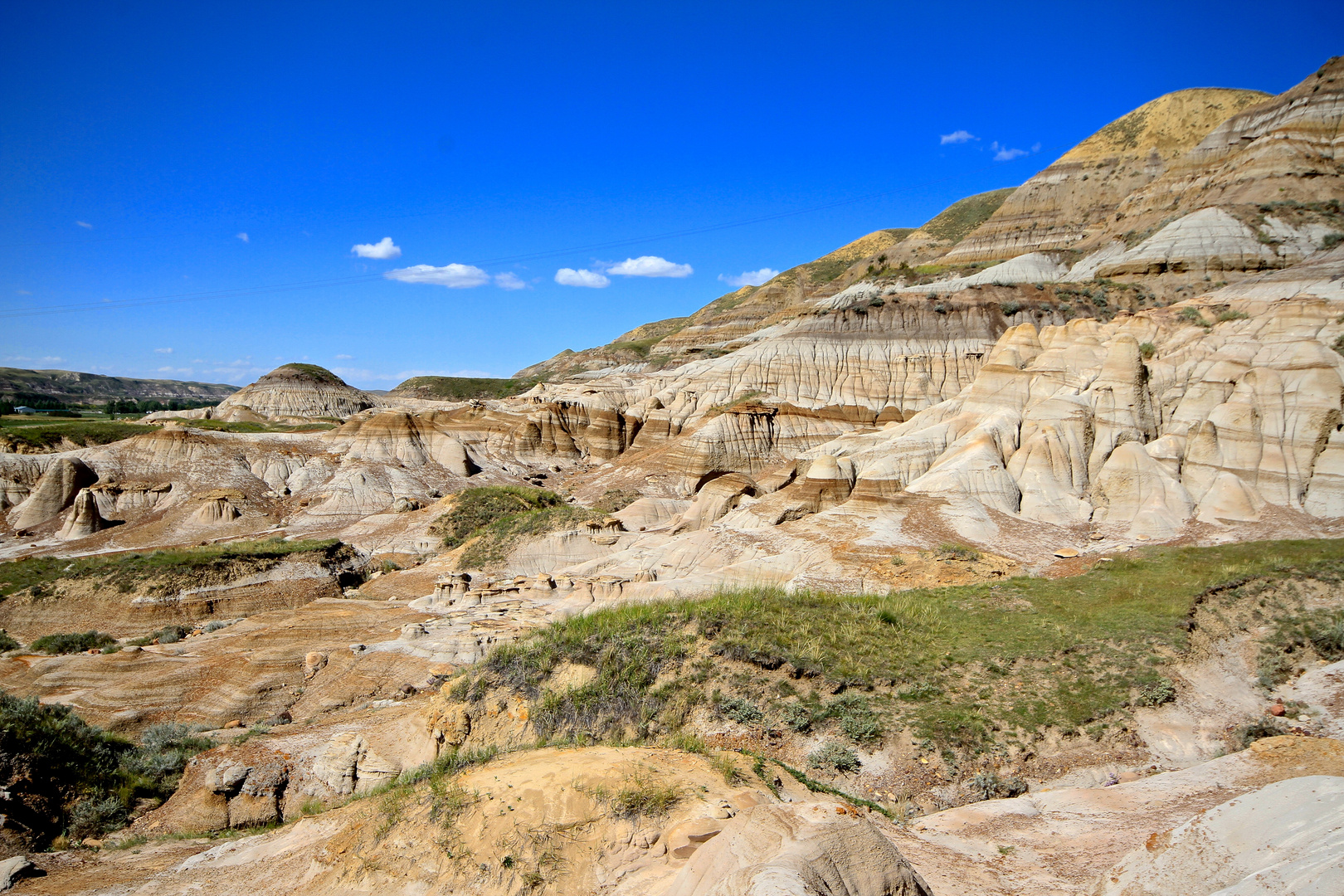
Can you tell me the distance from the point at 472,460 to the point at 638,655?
130ft

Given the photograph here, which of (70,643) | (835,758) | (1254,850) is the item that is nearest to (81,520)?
(70,643)

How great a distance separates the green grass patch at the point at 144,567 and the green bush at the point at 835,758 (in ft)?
85.4

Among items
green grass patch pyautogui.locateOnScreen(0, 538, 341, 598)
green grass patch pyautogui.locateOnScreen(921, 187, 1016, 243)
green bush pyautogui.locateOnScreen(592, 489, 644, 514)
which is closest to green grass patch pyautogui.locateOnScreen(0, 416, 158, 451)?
green grass patch pyautogui.locateOnScreen(0, 538, 341, 598)

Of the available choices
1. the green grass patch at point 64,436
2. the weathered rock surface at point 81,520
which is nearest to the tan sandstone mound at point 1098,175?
the weathered rock surface at point 81,520

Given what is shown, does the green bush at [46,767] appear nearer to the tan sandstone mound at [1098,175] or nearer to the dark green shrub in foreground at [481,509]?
the dark green shrub in foreground at [481,509]

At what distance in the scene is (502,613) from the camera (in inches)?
875

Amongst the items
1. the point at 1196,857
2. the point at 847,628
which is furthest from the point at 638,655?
the point at 1196,857

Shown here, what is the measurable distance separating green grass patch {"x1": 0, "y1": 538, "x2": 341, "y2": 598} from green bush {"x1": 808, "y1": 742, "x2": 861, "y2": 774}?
26030mm

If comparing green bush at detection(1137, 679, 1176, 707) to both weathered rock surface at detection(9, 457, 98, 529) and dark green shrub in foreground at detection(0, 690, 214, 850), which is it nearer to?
dark green shrub in foreground at detection(0, 690, 214, 850)

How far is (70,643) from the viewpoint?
818 inches

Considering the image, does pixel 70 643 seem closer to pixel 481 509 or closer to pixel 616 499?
pixel 481 509

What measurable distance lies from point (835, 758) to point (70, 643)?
2416cm

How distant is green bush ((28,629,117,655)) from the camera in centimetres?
2047

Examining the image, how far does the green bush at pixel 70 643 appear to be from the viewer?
20.5 metres
